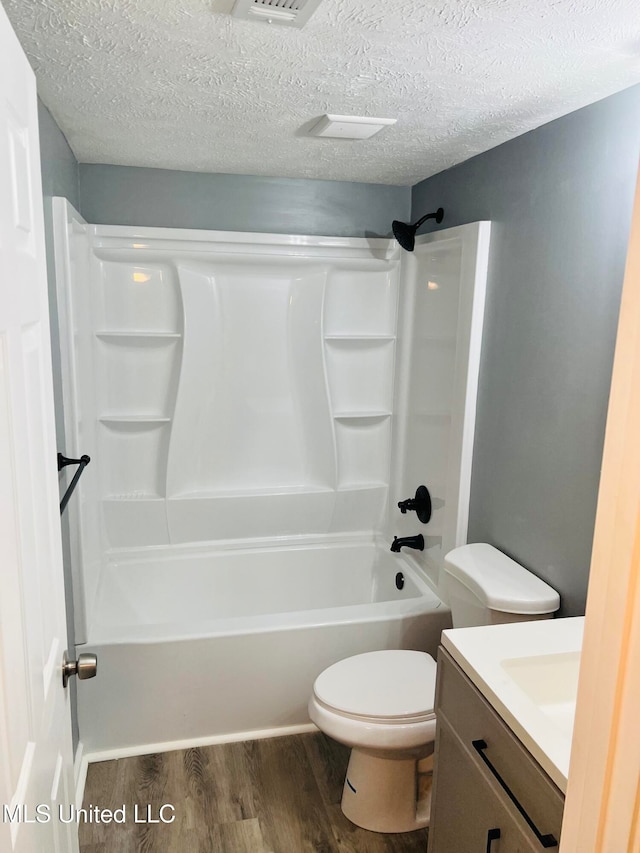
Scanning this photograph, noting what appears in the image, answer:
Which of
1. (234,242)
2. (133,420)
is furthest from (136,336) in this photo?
(234,242)

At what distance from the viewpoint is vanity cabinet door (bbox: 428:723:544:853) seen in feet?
4.25

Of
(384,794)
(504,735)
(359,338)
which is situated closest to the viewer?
(504,735)

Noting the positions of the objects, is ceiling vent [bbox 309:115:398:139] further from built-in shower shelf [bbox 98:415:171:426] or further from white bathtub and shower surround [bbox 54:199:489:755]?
built-in shower shelf [bbox 98:415:171:426]

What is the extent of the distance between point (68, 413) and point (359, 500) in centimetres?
161

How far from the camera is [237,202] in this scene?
2850mm

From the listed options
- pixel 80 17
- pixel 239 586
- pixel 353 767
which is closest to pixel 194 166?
pixel 80 17

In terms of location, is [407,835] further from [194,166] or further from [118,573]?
[194,166]

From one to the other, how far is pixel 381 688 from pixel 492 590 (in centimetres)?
50

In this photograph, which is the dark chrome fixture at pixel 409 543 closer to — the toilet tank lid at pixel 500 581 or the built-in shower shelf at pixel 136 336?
the toilet tank lid at pixel 500 581

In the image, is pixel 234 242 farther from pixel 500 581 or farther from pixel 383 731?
pixel 383 731

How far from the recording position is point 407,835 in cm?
207

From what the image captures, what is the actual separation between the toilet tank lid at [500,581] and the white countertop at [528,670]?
216 millimetres

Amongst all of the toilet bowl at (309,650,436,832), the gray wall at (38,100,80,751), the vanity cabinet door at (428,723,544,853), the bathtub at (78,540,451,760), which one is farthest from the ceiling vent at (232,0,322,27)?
the bathtub at (78,540,451,760)

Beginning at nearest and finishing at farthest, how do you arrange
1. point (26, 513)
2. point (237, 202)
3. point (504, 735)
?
point (26, 513), point (504, 735), point (237, 202)
